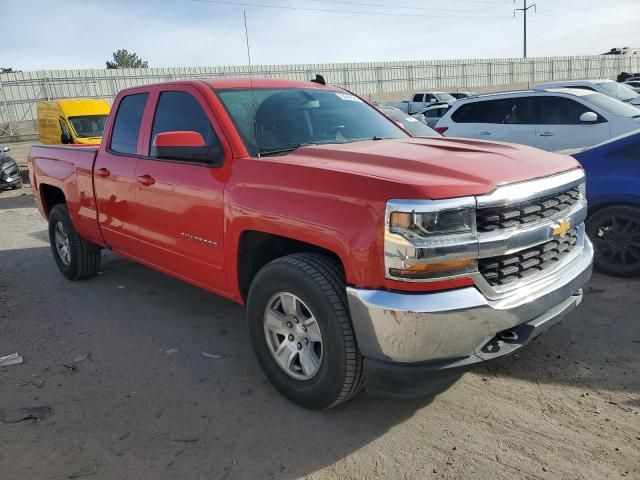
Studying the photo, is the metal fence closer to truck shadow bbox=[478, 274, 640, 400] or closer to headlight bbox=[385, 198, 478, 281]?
truck shadow bbox=[478, 274, 640, 400]

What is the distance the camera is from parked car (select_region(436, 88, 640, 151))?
7.92 meters

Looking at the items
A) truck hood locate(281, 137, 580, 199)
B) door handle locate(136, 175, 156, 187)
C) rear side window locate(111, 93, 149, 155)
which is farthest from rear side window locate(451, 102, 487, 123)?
door handle locate(136, 175, 156, 187)

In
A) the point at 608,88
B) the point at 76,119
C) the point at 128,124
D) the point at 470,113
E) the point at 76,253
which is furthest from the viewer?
the point at 76,119

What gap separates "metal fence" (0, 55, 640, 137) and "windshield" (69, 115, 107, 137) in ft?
36.7

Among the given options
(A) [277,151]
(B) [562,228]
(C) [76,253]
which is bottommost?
(C) [76,253]

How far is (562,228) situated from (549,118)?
6227mm

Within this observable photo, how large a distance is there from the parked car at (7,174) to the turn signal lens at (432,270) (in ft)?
45.0

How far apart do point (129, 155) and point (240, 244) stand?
5.63 ft

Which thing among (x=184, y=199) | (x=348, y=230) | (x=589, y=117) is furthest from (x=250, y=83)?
(x=589, y=117)

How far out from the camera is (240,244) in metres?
3.30

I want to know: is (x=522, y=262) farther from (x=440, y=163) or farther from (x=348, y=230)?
(x=348, y=230)

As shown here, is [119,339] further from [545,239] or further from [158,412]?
[545,239]

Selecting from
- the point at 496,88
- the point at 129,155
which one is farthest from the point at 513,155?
the point at 496,88

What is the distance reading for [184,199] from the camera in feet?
12.0
